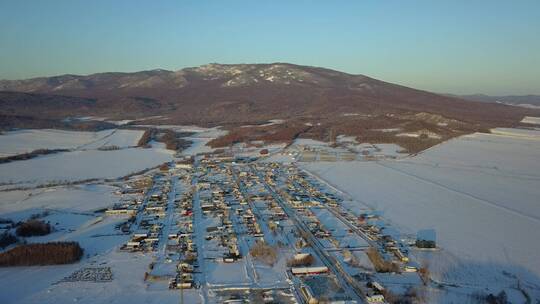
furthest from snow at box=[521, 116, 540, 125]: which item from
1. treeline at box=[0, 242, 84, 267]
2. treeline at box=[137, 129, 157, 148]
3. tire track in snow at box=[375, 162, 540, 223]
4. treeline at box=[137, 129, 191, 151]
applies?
treeline at box=[0, 242, 84, 267]

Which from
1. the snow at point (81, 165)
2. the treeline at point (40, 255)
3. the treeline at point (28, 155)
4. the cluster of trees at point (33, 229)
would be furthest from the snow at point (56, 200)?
the treeline at point (28, 155)

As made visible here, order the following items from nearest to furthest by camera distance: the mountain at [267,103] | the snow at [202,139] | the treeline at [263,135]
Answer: the snow at [202,139], the treeline at [263,135], the mountain at [267,103]

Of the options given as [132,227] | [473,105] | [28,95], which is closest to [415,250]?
[132,227]

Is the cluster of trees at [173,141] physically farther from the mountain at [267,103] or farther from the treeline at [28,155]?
the treeline at [28,155]

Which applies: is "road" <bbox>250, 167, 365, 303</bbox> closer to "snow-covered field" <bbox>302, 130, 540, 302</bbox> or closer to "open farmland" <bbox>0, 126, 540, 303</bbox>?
"open farmland" <bbox>0, 126, 540, 303</bbox>

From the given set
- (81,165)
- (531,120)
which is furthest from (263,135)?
(531,120)

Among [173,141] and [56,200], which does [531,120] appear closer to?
[173,141]

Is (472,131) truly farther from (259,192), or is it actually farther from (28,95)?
(28,95)
